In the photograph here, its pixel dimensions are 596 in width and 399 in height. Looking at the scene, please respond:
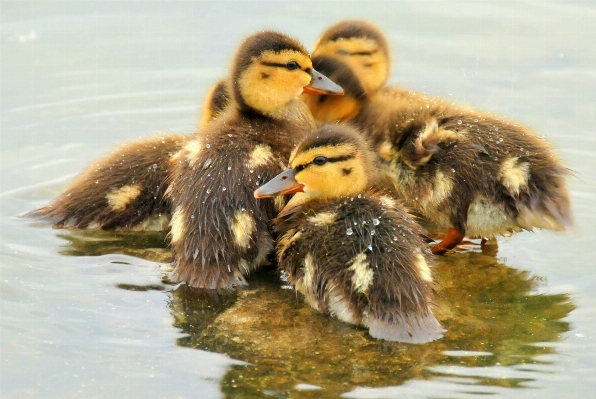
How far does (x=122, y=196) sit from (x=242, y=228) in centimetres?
78

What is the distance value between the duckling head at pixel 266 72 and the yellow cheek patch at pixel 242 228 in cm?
68

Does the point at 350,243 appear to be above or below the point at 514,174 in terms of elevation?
below

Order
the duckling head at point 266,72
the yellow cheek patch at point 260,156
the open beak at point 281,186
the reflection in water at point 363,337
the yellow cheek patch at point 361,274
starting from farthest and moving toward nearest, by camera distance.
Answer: the duckling head at point 266,72 → the yellow cheek patch at point 260,156 → the open beak at point 281,186 → the yellow cheek patch at point 361,274 → the reflection in water at point 363,337

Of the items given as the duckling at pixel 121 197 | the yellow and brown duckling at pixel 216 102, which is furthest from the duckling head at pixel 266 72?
the duckling at pixel 121 197

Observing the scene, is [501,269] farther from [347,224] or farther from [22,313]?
[22,313]

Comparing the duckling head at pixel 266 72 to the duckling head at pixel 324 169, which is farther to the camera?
the duckling head at pixel 266 72

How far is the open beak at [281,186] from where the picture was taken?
3.98m

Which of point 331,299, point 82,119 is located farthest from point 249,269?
point 82,119

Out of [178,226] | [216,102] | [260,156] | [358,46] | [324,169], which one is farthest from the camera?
[358,46]

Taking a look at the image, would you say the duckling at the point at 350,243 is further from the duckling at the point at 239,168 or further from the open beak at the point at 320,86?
the open beak at the point at 320,86

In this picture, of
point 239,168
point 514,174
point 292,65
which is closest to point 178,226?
point 239,168

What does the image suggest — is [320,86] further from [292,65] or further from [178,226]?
[178,226]

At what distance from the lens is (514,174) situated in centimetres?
420

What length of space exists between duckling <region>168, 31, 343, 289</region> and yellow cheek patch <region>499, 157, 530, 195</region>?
851mm
